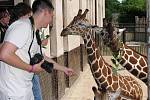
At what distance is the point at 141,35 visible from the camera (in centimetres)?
2845

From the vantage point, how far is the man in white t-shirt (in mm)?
3985

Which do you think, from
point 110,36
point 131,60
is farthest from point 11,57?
point 131,60

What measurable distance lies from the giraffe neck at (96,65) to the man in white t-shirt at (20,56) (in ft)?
7.94

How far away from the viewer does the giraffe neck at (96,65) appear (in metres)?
6.72

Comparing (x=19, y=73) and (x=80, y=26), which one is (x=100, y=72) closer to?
(x=80, y=26)

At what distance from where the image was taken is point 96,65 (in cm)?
681

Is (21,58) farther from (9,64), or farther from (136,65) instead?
(136,65)

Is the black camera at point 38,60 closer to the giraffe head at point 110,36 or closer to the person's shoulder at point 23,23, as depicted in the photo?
the person's shoulder at point 23,23

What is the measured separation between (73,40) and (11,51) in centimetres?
927

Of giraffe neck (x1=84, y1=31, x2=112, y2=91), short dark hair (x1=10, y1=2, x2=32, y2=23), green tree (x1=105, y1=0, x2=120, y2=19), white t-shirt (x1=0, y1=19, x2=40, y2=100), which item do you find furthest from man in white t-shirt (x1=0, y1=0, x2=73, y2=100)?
green tree (x1=105, y1=0, x2=120, y2=19)

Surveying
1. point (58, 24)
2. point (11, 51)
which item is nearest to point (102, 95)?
point (11, 51)

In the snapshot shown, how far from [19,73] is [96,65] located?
2723 millimetres

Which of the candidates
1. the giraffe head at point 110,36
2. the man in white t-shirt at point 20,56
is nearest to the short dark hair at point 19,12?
the man in white t-shirt at point 20,56

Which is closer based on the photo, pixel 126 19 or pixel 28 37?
pixel 28 37
